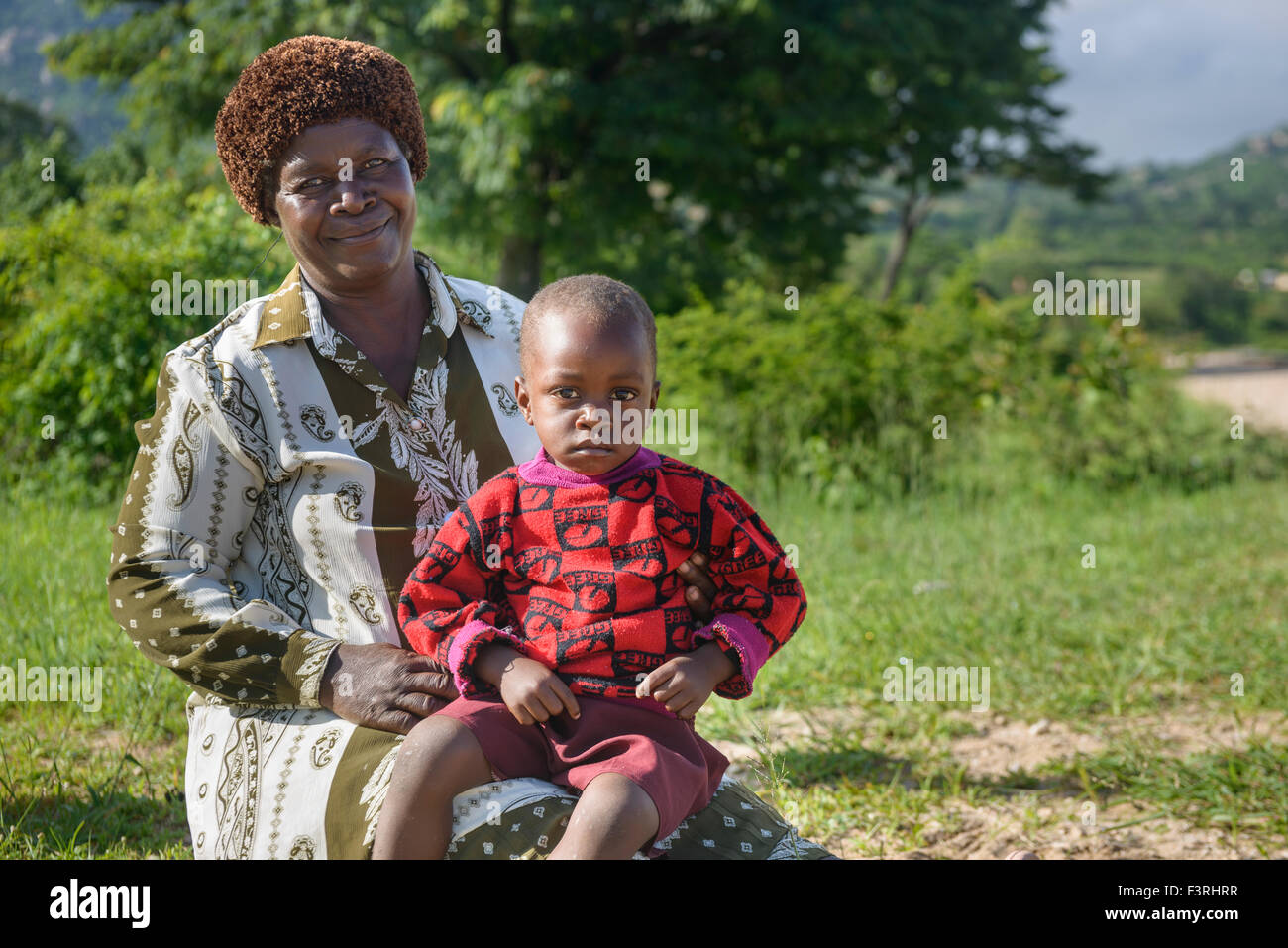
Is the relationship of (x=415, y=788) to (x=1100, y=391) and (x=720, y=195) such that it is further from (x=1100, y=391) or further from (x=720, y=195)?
(x=720, y=195)

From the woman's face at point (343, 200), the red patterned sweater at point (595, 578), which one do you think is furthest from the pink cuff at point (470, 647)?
the woman's face at point (343, 200)

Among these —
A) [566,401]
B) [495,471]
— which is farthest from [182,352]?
[566,401]

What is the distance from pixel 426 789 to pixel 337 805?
0.30m

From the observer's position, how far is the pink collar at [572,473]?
1.88m

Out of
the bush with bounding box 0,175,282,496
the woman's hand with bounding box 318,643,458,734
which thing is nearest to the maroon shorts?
the woman's hand with bounding box 318,643,458,734

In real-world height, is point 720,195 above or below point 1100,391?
above

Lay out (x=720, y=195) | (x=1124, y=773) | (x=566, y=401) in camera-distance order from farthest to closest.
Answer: (x=720, y=195)
(x=1124, y=773)
(x=566, y=401)

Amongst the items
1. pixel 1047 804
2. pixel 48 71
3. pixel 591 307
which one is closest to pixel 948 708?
pixel 1047 804

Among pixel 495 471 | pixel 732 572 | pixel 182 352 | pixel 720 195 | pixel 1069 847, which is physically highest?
pixel 720 195

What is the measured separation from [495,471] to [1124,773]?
7.47ft

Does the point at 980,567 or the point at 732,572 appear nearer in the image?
the point at 732,572

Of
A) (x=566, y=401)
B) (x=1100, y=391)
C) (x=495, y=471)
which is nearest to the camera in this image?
(x=566, y=401)

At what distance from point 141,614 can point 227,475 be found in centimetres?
30

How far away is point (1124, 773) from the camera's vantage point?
3.45m
